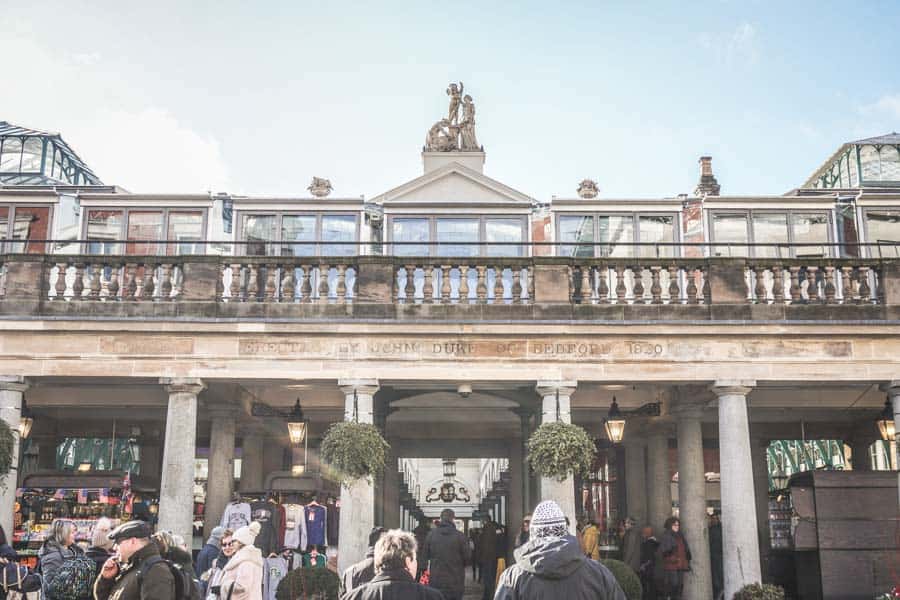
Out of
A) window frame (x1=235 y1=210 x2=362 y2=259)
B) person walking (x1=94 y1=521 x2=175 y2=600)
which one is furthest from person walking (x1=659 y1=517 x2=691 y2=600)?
person walking (x1=94 y1=521 x2=175 y2=600)

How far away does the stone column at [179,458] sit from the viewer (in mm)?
15336

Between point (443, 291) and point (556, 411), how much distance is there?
8.75 ft

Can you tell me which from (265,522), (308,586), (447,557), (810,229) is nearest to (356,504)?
(308,586)

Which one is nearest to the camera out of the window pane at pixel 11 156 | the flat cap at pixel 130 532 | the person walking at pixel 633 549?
the flat cap at pixel 130 532

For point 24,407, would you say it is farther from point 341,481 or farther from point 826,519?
point 826,519

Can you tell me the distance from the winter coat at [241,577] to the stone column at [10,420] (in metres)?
7.90

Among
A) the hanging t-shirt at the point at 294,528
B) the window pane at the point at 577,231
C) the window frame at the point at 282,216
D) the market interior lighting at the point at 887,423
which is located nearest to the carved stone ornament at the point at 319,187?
the window frame at the point at 282,216

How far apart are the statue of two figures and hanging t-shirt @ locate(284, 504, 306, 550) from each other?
8687 millimetres

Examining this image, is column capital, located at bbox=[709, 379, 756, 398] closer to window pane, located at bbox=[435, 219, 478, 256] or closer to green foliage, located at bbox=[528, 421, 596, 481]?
green foliage, located at bbox=[528, 421, 596, 481]

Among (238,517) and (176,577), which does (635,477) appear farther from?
(176,577)

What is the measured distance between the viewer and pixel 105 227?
20141 millimetres

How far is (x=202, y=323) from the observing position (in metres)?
15.7

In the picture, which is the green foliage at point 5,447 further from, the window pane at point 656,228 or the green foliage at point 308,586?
the window pane at point 656,228

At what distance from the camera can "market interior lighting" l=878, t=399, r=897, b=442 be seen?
16.8 metres
